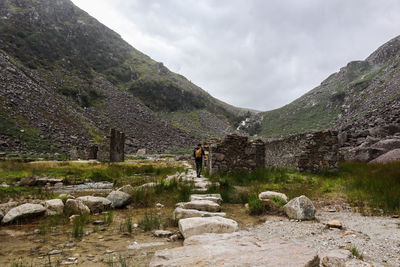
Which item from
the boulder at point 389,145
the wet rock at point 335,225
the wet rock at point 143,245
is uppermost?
the boulder at point 389,145

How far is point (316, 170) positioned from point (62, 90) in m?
53.0

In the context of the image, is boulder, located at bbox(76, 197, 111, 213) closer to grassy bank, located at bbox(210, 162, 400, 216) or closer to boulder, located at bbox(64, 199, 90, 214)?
boulder, located at bbox(64, 199, 90, 214)

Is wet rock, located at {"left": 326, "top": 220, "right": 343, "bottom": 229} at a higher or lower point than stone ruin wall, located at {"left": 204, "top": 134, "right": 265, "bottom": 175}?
lower

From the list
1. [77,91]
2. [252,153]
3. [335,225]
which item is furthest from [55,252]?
[77,91]

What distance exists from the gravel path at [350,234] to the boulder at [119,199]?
142 inches

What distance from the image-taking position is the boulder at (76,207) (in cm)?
505

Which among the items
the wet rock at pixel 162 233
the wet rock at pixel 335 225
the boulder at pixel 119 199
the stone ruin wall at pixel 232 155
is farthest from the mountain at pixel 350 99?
the wet rock at pixel 162 233

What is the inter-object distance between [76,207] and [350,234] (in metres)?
5.50

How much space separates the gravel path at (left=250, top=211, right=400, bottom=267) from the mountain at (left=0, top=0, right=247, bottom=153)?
27204mm

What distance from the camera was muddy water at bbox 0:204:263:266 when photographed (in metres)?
2.78

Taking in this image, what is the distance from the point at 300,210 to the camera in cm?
465

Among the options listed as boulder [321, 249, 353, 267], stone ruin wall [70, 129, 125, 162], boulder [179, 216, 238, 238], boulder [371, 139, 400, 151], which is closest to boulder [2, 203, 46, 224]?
boulder [179, 216, 238, 238]

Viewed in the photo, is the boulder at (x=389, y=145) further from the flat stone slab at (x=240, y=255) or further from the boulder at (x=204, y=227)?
the flat stone slab at (x=240, y=255)

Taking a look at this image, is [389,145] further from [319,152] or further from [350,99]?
[350,99]
